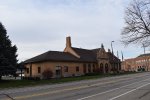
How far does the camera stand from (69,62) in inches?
2923

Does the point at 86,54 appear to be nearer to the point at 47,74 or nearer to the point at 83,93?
the point at 47,74

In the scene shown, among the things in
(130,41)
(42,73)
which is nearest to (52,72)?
(42,73)

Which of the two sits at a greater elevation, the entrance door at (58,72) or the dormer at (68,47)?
the dormer at (68,47)

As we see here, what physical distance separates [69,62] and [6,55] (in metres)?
24.6

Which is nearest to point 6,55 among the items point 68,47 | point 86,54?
point 68,47

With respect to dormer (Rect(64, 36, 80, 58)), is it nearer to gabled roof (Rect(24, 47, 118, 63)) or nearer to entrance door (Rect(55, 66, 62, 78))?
gabled roof (Rect(24, 47, 118, 63))

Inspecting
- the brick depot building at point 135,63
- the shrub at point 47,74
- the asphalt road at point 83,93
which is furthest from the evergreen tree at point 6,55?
the brick depot building at point 135,63

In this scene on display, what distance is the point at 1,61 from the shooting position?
50.5 meters

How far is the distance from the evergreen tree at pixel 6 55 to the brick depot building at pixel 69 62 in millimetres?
14420

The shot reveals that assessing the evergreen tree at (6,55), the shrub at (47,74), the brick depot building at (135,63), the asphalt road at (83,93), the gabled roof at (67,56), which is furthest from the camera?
the brick depot building at (135,63)

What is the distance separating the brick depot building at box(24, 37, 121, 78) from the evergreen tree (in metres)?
14.4

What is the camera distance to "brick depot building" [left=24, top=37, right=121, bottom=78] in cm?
6900

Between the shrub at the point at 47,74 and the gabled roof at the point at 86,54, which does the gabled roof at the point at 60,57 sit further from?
the shrub at the point at 47,74

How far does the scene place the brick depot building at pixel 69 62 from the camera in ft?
226
